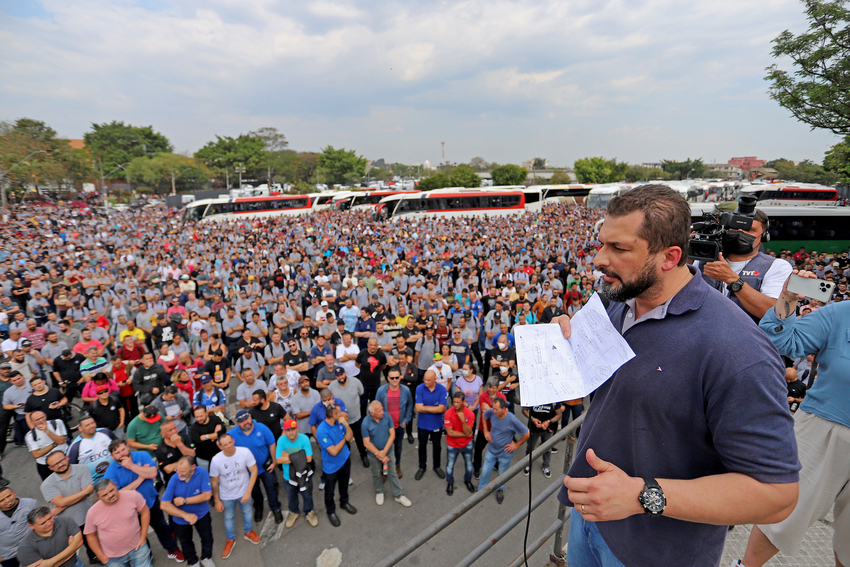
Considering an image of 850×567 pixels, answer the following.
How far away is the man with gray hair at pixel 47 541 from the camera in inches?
154

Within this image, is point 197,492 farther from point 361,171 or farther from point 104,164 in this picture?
point 104,164

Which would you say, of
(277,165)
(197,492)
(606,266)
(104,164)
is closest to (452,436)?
(197,492)

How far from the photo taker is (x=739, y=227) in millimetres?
2428

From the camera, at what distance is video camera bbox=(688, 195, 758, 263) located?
1.86m

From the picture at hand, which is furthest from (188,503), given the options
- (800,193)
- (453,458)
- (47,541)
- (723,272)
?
(800,193)

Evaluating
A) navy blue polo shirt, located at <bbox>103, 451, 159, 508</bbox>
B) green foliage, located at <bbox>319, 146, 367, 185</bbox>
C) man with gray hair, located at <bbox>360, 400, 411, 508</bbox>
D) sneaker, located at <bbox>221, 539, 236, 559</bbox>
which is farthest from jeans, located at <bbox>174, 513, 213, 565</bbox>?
green foliage, located at <bbox>319, 146, 367, 185</bbox>

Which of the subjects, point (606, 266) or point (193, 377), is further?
point (193, 377)

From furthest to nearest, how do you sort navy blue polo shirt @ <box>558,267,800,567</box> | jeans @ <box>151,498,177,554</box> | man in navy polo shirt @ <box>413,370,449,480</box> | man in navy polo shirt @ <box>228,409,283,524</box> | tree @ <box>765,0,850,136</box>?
tree @ <box>765,0,850,136</box>
man in navy polo shirt @ <box>413,370,449,480</box>
man in navy polo shirt @ <box>228,409,283,524</box>
jeans @ <box>151,498,177,554</box>
navy blue polo shirt @ <box>558,267,800,567</box>

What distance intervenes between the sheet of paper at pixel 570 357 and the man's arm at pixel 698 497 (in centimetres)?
26

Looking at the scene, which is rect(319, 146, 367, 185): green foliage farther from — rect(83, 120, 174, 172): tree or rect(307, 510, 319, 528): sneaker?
rect(307, 510, 319, 528): sneaker

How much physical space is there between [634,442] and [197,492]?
5.34 m

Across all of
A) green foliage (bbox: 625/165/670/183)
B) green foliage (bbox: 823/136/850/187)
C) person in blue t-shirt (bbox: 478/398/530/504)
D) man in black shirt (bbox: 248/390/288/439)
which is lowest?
person in blue t-shirt (bbox: 478/398/530/504)

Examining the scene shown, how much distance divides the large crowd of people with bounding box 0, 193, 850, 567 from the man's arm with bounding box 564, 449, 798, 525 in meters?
0.27

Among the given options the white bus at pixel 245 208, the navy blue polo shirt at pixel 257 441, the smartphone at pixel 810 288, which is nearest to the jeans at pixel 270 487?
the navy blue polo shirt at pixel 257 441
